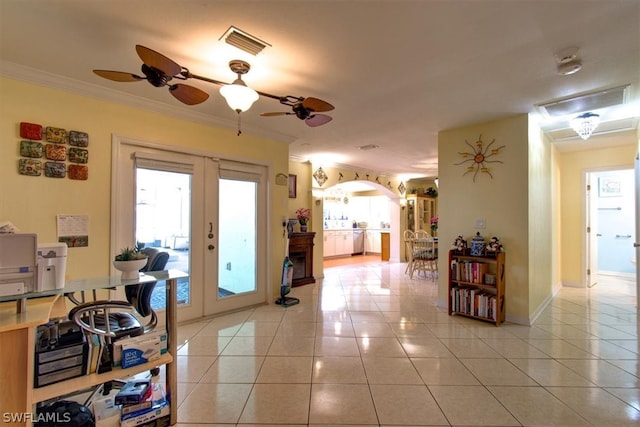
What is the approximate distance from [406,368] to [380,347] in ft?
1.38

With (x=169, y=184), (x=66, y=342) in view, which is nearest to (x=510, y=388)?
(x=66, y=342)

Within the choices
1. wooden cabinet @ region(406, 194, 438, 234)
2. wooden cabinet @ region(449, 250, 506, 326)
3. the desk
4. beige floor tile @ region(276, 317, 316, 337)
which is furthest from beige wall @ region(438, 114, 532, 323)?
wooden cabinet @ region(406, 194, 438, 234)

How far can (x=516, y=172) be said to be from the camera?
3.45m

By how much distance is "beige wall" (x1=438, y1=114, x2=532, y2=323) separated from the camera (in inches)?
134

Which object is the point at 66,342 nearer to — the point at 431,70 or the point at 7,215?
the point at 7,215

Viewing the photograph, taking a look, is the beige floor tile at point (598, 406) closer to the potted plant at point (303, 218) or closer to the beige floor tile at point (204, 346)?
the beige floor tile at point (204, 346)

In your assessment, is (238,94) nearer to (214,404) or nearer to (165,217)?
(165,217)

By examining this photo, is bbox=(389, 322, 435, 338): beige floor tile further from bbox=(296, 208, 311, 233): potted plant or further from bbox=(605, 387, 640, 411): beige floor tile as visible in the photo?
bbox=(296, 208, 311, 233): potted plant

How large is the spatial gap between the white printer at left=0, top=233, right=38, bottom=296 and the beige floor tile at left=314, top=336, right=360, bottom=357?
2136 mm

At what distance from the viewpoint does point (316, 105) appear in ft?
7.51

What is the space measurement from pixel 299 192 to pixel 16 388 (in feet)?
15.7

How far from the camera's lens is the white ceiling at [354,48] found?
1.73 metres

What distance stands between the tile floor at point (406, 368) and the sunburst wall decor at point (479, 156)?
192cm

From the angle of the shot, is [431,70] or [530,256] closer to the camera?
[431,70]
